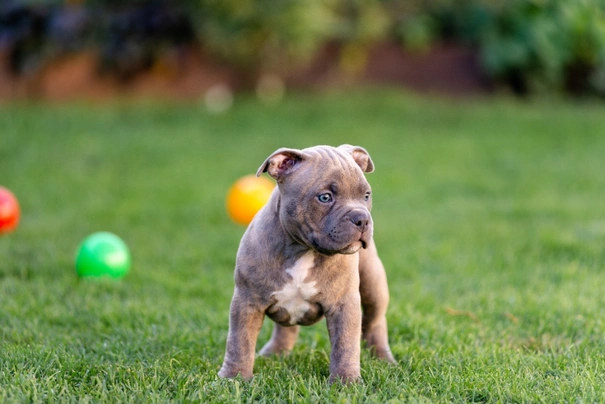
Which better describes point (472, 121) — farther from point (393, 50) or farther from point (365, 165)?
point (365, 165)

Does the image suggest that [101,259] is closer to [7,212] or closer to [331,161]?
[7,212]

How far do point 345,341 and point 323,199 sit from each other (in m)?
0.69

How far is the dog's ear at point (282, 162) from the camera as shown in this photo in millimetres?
3586

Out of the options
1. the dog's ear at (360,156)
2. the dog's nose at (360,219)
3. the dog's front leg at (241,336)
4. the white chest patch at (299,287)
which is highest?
the dog's ear at (360,156)

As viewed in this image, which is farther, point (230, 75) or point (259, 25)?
point (230, 75)

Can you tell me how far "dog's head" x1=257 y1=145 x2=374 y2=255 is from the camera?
3445mm

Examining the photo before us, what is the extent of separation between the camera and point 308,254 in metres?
3.69

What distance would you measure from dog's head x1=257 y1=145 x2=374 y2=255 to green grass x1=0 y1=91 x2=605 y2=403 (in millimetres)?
676

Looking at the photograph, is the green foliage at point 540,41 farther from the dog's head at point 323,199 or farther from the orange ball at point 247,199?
the dog's head at point 323,199

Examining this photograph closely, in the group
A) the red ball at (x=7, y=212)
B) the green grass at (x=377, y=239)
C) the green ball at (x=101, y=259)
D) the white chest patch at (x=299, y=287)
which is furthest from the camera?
the red ball at (x=7, y=212)

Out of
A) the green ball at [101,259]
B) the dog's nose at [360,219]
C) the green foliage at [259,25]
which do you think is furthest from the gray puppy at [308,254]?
the green foliage at [259,25]

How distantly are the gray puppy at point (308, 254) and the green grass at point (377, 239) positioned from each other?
24 centimetres

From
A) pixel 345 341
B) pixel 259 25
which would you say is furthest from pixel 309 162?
pixel 259 25

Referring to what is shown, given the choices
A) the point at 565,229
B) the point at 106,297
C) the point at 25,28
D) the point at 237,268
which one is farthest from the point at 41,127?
the point at 237,268
